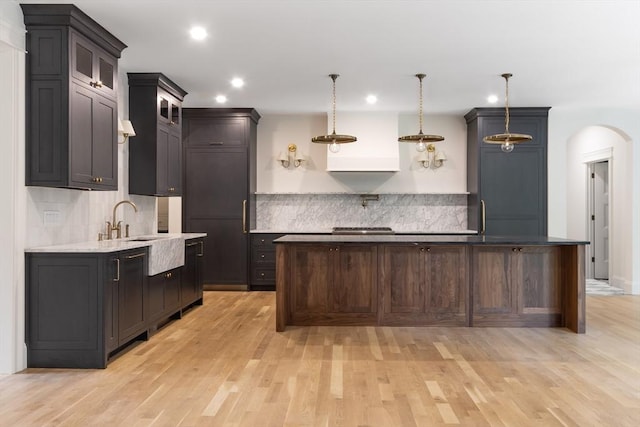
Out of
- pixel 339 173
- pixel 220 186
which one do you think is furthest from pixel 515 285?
pixel 220 186

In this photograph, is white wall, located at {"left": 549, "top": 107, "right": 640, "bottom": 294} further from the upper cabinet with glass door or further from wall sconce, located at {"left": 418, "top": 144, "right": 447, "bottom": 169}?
the upper cabinet with glass door

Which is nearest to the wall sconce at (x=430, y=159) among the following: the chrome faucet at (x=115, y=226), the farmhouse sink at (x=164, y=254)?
the farmhouse sink at (x=164, y=254)

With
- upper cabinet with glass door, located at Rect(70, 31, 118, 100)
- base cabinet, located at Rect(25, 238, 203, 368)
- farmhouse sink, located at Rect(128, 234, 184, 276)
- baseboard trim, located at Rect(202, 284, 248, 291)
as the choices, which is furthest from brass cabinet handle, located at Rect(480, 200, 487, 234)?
base cabinet, located at Rect(25, 238, 203, 368)

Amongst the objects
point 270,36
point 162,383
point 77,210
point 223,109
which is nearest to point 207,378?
point 162,383

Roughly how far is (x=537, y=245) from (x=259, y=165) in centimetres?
439

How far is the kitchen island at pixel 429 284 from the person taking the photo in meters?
5.14

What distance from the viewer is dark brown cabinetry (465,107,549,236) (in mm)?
7371

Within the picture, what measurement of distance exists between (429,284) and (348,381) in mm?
1917

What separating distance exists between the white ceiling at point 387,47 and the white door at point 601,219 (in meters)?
2.15

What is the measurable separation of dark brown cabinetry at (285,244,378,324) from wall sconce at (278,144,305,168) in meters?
2.98

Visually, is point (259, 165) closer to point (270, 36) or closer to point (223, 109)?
point (223, 109)

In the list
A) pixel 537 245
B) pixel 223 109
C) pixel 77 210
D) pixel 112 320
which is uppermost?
pixel 223 109

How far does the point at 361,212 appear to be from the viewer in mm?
8078

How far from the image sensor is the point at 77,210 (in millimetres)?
4520
